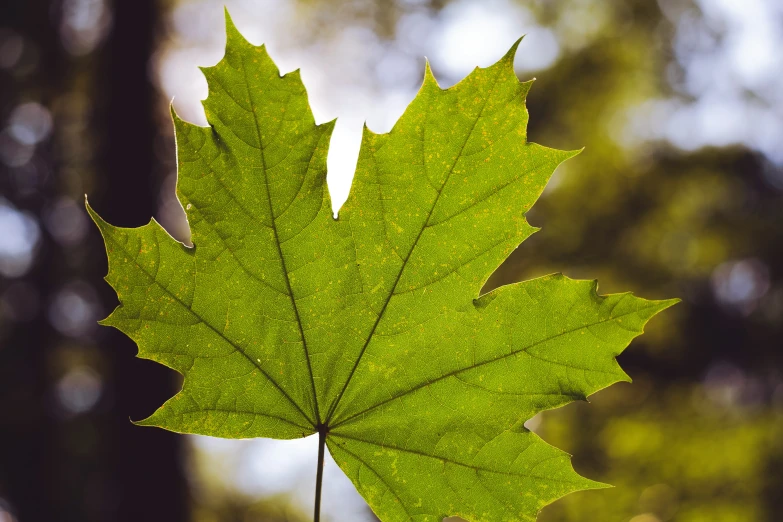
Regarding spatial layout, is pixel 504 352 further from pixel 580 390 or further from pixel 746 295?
pixel 746 295

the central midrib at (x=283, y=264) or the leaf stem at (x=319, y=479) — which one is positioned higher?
the central midrib at (x=283, y=264)

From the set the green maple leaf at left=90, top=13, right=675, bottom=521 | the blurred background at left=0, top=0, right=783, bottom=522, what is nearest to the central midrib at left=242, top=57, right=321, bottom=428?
the green maple leaf at left=90, top=13, right=675, bottom=521

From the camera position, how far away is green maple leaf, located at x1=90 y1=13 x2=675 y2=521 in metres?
0.94

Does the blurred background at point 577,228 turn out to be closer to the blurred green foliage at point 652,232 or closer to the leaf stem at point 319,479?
the blurred green foliage at point 652,232

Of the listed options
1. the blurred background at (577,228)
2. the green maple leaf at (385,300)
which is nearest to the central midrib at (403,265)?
the green maple leaf at (385,300)

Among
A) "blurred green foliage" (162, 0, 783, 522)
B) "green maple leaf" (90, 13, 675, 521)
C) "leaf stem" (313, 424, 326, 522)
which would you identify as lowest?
"leaf stem" (313, 424, 326, 522)

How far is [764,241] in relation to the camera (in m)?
9.12

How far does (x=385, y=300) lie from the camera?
1024 mm

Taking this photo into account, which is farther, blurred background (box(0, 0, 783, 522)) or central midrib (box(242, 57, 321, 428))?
blurred background (box(0, 0, 783, 522))

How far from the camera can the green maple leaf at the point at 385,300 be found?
0.94m

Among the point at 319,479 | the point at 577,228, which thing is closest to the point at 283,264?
the point at 319,479

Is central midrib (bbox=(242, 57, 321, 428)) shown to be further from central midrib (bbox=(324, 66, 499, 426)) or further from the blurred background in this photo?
the blurred background

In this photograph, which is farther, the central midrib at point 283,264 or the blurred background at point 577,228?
the blurred background at point 577,228

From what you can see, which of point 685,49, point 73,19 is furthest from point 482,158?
point 73,19
